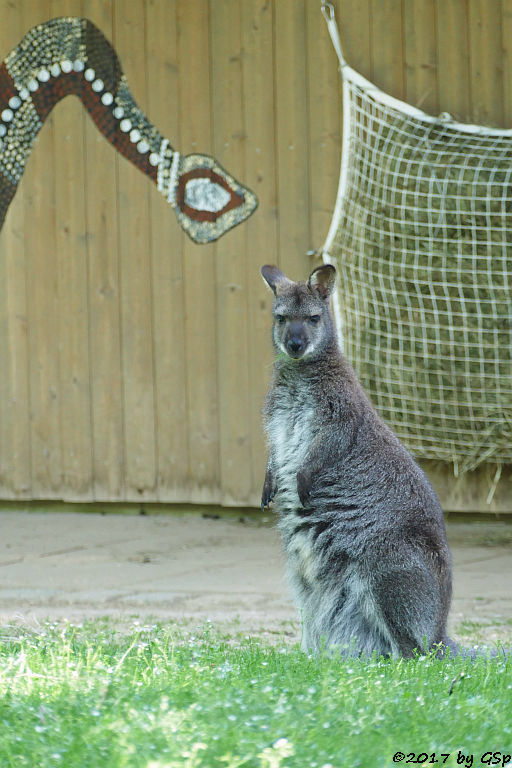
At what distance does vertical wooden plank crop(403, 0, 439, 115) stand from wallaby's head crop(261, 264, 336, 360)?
336cm

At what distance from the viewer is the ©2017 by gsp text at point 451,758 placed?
265 centimetres

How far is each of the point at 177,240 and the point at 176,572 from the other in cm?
277

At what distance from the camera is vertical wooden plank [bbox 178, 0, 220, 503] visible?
8617 mm

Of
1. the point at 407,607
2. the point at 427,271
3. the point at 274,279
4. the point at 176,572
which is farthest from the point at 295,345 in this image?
the point at 427,271

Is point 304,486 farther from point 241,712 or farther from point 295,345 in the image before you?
point 241,712

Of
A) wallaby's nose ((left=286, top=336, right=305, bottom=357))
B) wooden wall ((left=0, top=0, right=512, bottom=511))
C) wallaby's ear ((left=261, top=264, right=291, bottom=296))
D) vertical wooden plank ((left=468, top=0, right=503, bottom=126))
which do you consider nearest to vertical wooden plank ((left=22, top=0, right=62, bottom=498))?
wooden wall ((left=0, top=0, right=512, bottom=511))

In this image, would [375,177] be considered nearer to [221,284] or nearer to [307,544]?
[221,284]

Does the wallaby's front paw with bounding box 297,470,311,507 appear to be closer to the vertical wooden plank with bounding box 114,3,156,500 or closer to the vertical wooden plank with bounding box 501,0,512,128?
the vertical wooden plank with bounding box 501,0,512,128

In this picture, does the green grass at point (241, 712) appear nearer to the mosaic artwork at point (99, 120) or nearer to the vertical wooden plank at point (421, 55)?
the vertical wooden plank at point (421, 55)

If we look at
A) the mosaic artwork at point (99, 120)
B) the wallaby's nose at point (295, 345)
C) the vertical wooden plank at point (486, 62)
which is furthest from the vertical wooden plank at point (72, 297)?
the wallaby's nose at point (295, 345)

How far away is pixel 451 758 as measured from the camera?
265 centimetres

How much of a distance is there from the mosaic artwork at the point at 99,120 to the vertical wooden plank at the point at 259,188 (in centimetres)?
14

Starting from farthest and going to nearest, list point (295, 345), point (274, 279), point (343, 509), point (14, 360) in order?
point (14, 360) → point (274, 279) → point (295, 345) → point (343, 509)

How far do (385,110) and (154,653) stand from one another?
4.79m
